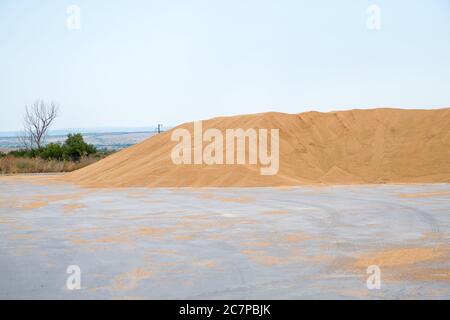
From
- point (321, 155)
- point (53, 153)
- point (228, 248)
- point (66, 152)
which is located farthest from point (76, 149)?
point (228, 248)

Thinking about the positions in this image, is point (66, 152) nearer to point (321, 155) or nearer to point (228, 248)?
point (321, 155)

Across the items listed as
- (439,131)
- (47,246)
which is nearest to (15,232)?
(47,246)

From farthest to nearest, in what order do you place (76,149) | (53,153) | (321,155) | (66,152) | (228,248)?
(76,149) → (66,152) → (53,153) → (321,155) → (228,248)

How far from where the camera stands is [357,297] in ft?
20.0

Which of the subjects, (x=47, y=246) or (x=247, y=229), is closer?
(x=47, y=246)

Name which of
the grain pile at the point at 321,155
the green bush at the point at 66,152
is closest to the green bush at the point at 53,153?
the green bush at the point at 66,152

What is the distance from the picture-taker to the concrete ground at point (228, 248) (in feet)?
21.5

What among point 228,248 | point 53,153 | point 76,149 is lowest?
point 53,153

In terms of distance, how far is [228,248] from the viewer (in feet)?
30.1

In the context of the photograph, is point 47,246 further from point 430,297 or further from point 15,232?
point 430,297

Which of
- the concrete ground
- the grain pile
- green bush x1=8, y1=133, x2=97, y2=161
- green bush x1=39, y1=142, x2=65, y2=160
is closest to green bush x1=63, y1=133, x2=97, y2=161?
green bush x1=8, y1=133, x2=97, y2=161

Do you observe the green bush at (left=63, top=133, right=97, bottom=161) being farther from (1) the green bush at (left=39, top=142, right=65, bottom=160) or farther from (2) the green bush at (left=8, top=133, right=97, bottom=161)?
(1) the green bush at (left=39, top=142, right=65, bottom=160)
